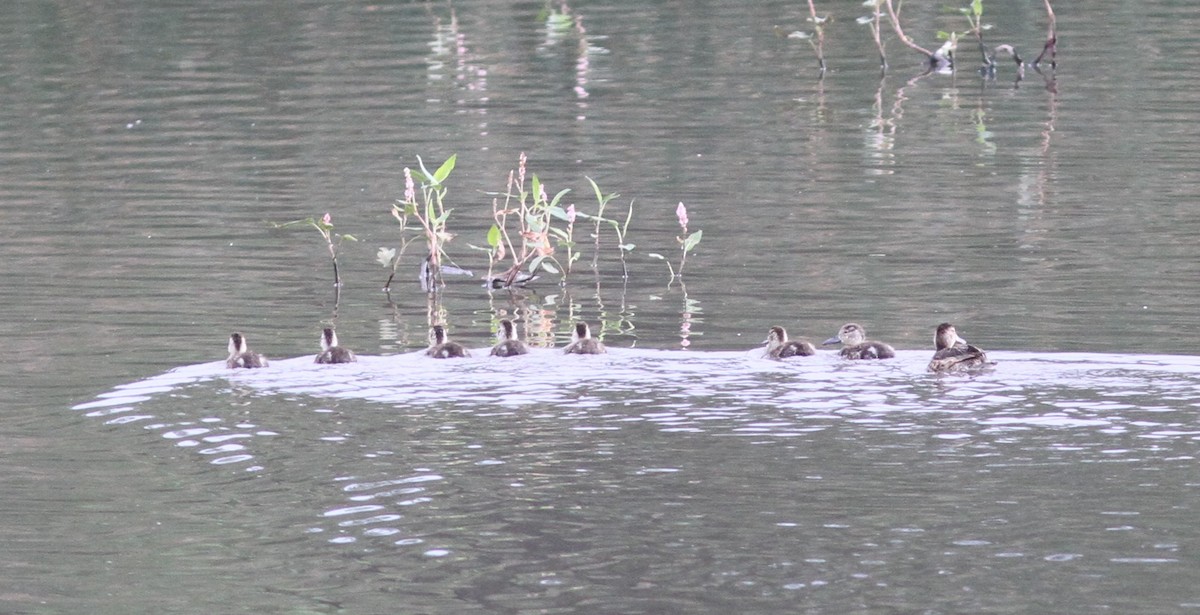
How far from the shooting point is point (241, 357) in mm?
11969

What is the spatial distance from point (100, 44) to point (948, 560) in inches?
1237

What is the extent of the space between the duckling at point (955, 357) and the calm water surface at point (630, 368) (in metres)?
0.14

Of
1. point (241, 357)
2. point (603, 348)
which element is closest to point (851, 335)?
point (603, 348)

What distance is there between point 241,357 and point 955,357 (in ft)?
14.3

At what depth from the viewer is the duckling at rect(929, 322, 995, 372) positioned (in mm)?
11297

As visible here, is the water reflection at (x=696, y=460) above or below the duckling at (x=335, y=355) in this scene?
→ below

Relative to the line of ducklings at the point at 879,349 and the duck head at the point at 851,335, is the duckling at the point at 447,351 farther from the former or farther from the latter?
the duck head at the point at 851,335

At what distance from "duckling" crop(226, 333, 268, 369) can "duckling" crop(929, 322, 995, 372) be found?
411 centimetres

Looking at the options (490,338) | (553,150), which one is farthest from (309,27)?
(490,338)

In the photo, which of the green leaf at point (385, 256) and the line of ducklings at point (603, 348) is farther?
the green leaf at point (385, 256)

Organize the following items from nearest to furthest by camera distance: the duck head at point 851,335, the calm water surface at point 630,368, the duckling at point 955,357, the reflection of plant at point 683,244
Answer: the calm water surface at point 630,368, the duckling at point 955,357, the duck head at point 851,335, the reflection of plant at point 683,244

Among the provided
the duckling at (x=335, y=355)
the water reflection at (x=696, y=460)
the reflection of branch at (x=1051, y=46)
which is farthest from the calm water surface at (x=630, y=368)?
the reflection of branch at (x=1051, y=46)

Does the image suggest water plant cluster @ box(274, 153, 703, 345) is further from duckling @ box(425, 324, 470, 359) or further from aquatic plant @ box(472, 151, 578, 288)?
duckling @ box(425, 324, 470, 359)

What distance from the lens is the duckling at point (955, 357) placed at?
11297 mm
